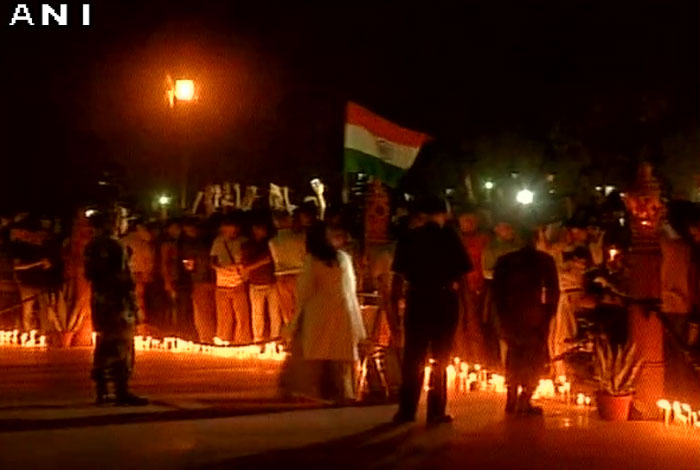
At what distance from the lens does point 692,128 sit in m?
34.1

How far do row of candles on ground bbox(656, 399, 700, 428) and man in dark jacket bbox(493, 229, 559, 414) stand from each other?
3.58 ft

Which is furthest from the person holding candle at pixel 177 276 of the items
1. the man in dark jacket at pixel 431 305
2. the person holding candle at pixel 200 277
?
the man in dark jacket at pixel 431 305

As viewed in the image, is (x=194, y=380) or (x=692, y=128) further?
(x=692, y=128)

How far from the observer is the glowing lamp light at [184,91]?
23438 millimetres

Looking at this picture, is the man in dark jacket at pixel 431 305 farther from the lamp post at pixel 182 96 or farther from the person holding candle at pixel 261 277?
the lamp post at pixel 182 96

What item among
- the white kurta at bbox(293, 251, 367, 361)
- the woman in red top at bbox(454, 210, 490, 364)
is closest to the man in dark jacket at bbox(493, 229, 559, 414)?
the white kurta at bbox(293, 251, 367, 361)

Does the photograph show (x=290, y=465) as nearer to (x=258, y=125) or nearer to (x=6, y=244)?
(x=6, y=244)

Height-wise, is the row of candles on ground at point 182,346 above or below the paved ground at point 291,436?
above

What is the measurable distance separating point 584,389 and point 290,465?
4.35m

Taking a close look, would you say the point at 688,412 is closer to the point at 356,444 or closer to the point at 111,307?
the point at 356,444

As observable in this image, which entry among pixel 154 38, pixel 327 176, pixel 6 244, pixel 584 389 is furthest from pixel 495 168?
pixel 584 389

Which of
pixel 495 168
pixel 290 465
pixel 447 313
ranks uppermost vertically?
pixel 495 168

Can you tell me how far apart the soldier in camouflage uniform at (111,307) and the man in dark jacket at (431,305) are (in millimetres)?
2594

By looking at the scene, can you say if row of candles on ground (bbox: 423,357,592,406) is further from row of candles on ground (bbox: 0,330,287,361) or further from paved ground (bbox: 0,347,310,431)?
row of candles on ground (bbox: 0,330,287,361)
